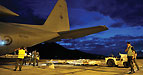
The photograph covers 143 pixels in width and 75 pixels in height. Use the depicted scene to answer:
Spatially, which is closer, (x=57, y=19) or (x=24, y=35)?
(x=24, y=35)

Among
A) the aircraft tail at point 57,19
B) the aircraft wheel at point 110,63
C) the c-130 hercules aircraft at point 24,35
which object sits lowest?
the aircraft wheel at point 110,63

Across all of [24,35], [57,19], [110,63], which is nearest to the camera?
[24,35]

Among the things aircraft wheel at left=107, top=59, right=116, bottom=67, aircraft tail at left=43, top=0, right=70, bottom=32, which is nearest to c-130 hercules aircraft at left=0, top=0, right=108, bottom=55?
aircraft tail at left=43, top=0, right=70, bottom=32

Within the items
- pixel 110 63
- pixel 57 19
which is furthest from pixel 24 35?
pixel 110 63

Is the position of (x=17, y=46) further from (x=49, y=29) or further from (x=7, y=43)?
(x=49, y=29)

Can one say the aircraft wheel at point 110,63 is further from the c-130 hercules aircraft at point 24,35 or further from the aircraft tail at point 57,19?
the aircraft tail at point 57,19

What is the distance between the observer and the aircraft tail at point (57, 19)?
1443 centimetres

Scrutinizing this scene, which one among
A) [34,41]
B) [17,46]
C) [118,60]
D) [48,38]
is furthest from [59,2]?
[118,60]

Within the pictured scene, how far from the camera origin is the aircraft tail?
1443cm

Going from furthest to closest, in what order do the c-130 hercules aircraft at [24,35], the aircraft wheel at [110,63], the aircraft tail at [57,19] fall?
the aircraft tail at [57,19] < the aircraft wheel at [110,63] < the c-130 hercules aircraft at [24,35]

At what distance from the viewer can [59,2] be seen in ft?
49.7

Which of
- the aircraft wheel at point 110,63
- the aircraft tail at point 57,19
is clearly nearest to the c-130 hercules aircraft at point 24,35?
the aircraft tail at point 57,19

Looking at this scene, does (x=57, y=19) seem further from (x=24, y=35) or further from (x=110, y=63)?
(x=110, y=63)

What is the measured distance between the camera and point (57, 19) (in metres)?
14.7
